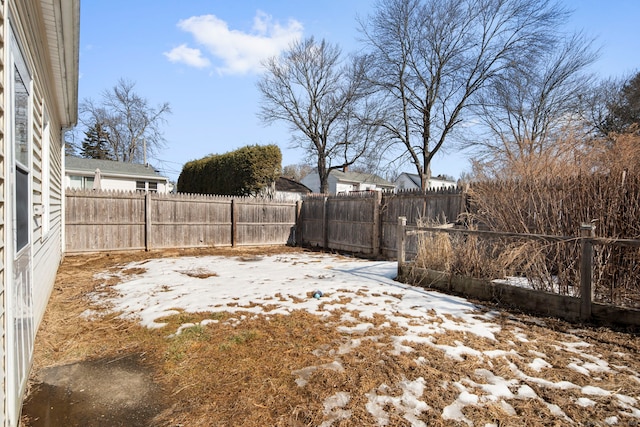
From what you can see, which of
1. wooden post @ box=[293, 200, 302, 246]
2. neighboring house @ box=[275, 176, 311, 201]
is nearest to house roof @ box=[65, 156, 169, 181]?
neighboring house @ box=[275, 176, 311, 201]

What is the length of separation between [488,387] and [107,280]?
639 cm

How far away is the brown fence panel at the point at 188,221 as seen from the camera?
10391 mm

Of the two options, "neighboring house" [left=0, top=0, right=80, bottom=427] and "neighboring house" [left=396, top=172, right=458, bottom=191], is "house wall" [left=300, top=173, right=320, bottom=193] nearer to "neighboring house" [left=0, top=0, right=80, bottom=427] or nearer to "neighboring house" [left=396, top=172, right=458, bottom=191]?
"neighboring house" [left=396, top=172, right=458, bottom=191]

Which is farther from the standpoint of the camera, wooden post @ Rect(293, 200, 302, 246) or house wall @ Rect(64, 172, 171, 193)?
house wall @ Rect(64, 172, 171, 193)

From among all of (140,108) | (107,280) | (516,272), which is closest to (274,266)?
(107,280)

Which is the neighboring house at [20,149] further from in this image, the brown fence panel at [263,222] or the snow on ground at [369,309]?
the brown fence panel at [263,222]

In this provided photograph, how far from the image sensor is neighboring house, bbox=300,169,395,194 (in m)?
31.1

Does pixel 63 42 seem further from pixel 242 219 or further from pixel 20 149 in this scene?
pixel 242 219

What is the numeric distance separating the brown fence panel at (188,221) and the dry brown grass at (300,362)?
6.36 meters

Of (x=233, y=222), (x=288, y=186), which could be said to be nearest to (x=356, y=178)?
(x=288, y=186)

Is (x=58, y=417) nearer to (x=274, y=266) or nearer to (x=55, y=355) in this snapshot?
(x=55, y=355)

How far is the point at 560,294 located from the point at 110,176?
851 inches

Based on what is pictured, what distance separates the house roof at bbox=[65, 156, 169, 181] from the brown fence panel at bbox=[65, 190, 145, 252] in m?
11.3

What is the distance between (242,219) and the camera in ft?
39.1
